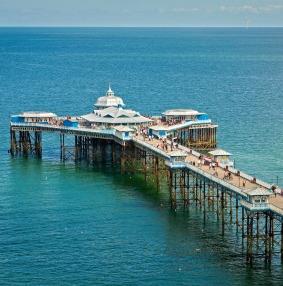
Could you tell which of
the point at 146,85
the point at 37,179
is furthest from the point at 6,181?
the point at 146,85

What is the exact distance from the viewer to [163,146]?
90562mm

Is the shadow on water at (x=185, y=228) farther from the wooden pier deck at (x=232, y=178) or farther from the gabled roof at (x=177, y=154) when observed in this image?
the gabled roof at (x=177, y=154)

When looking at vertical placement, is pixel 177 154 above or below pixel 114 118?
below

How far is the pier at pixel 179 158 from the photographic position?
67.3 m

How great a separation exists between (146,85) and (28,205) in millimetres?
119083

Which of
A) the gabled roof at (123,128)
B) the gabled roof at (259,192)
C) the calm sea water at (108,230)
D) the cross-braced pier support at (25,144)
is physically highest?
the gabled roof at (123,128)

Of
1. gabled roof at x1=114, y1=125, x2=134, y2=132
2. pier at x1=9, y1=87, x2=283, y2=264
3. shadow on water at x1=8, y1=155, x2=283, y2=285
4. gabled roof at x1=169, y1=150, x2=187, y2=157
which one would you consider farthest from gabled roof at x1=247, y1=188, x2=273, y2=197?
gabled roof at x1=114, y1=125, x2=134, y2=132

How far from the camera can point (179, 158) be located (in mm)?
81875

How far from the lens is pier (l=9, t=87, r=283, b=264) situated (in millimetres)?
67312

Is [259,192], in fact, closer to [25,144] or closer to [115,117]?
[115,117]

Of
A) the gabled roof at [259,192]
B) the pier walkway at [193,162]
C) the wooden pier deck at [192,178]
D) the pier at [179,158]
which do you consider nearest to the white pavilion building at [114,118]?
the pier at [179,158]

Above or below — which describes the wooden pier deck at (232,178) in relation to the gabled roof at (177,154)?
below

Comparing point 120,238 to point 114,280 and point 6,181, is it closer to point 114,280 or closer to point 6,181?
point 114,280

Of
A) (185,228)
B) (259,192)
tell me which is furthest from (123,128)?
(259,192)
